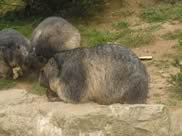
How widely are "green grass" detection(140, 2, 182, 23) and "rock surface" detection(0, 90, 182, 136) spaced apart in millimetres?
4939

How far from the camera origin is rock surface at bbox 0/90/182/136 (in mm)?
5121

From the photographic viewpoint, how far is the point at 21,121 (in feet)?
17.7

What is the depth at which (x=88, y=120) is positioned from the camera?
17.0ft

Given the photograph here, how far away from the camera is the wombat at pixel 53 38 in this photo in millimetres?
8383

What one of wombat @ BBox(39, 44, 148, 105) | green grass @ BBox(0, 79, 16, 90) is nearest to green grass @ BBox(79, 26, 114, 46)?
green grass @ BBox(0, 79, 16, 90)

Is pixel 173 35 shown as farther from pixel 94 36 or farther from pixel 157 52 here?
pixel 94 36

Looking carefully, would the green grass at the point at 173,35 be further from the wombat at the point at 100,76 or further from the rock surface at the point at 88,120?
the rock surface at the point at 88,120

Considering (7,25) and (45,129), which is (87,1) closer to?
(7,25)

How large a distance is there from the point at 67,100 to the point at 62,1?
553 centimetres

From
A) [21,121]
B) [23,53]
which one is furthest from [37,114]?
[23,53]

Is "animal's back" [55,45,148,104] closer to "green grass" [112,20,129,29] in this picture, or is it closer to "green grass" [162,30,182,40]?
"green grass" [162,30,182,40]

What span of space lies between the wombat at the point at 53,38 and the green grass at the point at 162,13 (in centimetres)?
183

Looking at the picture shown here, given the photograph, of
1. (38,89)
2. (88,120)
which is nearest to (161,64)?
(38,89)

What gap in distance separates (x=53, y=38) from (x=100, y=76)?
328 cm
